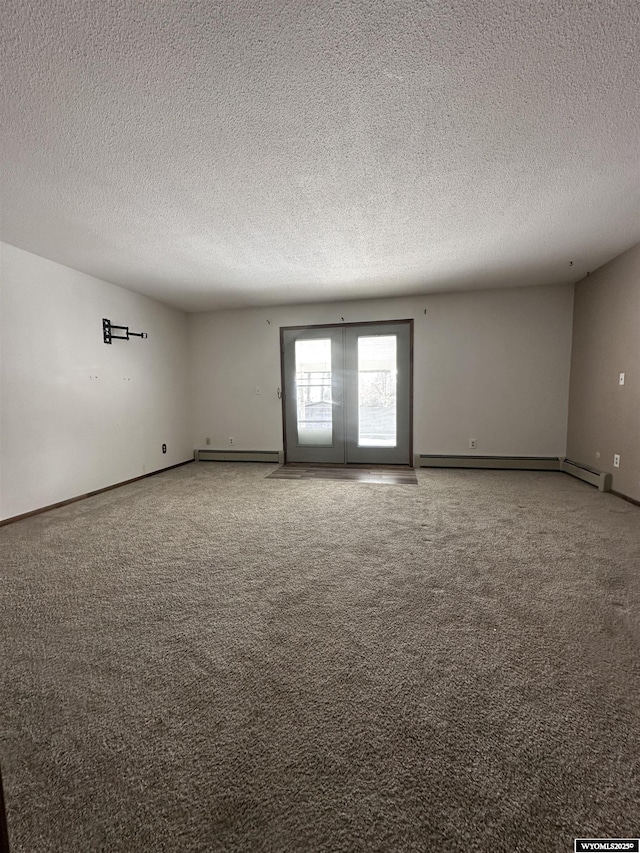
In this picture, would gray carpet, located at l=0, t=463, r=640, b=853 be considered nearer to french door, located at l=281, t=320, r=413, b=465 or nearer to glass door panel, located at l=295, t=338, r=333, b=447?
french door, located at l=281, t=320, r=413, b=465

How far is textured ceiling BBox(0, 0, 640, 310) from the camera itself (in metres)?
1.30

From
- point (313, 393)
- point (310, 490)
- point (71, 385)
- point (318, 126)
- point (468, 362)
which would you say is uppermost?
point (318, 126)

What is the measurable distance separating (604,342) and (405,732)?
446 centimetres

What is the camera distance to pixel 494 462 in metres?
4.97

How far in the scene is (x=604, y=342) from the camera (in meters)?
3.89

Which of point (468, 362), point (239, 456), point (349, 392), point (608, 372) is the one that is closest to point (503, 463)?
point (468, 362)

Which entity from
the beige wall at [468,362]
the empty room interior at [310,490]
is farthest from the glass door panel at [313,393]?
the empty room interior at [310,490]

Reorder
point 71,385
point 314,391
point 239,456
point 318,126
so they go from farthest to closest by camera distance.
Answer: point 239,456 < point 314,391 < point 71,385 < point 318,126

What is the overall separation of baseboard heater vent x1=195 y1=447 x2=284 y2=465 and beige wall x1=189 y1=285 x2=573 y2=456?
0.12 m

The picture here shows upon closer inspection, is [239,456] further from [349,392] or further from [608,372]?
[608,372]

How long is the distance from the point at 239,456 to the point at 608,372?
5.05 meters

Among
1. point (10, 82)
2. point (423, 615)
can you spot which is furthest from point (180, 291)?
point (423, 615)

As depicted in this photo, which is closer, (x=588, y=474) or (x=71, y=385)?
(x=71, y=385)

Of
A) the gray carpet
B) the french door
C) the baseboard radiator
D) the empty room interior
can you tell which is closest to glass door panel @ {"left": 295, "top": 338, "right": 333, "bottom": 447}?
the french door
